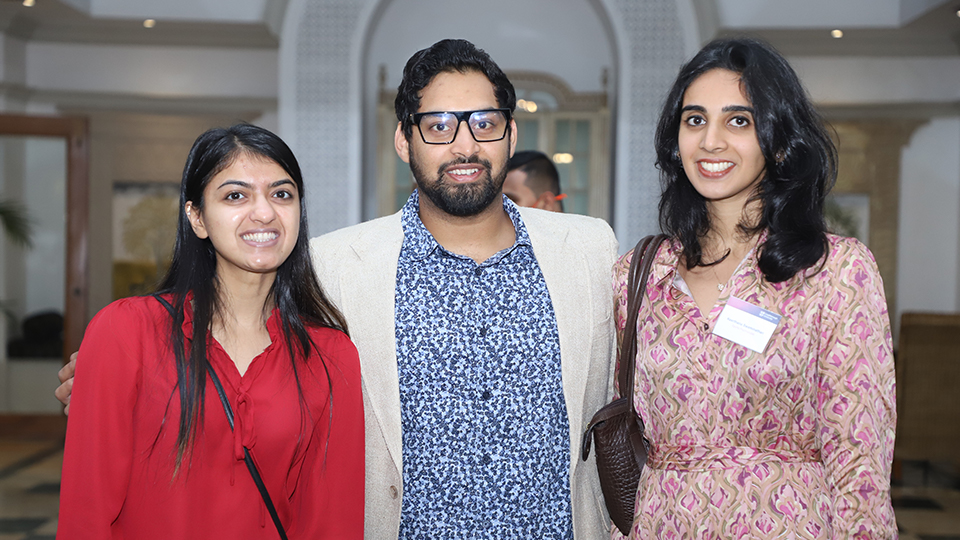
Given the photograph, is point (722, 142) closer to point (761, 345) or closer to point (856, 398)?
point (761, 345)

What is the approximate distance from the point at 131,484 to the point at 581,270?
1.11 meters

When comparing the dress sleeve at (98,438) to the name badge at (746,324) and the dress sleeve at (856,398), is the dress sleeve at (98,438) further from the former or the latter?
the dress sleeve at (856,398)

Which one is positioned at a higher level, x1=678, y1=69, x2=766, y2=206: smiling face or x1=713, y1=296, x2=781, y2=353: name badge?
x1=678, y1=69, x2=766, y2=206: smiling face

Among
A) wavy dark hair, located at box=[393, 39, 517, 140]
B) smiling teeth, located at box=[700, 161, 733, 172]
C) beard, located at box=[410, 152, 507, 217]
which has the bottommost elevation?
beard, located at box=[410, 152, 507, 217]

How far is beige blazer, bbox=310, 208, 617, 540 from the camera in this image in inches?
67.9

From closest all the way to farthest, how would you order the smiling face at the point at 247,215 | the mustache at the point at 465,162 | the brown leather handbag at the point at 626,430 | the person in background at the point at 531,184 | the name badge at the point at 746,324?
the name badge at the point at 746,324 → the smiling face at the point at 247,215 → the brown leather handbag at the point at 626,430 → the mustache at the point at 465,162 → the person in background at the point at 531,184

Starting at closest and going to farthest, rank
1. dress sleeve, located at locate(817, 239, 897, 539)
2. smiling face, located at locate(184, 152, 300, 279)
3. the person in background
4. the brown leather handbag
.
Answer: dress sleeve, located at locate(817, 239, 897, 539), smiling face, located at locate(184, 152, 300, 279), the brown leather handbag, the person in background

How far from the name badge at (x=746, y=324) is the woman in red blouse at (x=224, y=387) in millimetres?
769

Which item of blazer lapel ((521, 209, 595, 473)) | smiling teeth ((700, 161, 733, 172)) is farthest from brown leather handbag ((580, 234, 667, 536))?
smiling teeth ((700, 161, 733, 172))

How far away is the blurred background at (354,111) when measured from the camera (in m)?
5.84

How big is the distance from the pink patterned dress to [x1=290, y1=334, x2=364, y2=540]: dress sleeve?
0.60 metres

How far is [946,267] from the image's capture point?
6941mm

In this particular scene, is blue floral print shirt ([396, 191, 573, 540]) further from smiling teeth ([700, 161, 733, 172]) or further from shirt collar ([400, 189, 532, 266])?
smiling teeth ([700, 161, 733, 172])

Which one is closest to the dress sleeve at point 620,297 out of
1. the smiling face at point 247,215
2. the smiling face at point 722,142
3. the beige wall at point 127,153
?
the smiling face at point 722,142
